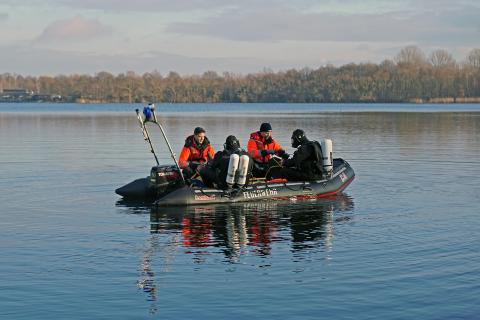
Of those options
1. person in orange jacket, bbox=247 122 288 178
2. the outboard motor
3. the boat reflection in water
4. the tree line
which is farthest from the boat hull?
the tree line

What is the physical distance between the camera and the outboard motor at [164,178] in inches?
677

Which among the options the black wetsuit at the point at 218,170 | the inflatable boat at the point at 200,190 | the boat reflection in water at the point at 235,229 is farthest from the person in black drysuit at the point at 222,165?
the boat reflection in water at the point at 235,229

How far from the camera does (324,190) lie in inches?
725

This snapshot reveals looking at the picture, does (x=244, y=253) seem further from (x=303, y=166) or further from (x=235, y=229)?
(x=303, y=166)

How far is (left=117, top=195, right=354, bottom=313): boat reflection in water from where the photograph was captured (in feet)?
39.7

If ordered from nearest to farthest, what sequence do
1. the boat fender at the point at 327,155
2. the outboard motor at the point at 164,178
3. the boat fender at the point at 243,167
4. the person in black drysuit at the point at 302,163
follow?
the boat fender at the point at 243,167 → the outboard motor at the point at 164,178 → the person in black drysuit at the point at 302,163 → the boat fender at the point at 327,155

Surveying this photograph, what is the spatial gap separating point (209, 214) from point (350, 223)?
292cm

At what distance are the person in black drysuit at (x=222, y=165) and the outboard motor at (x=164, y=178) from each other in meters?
0.60

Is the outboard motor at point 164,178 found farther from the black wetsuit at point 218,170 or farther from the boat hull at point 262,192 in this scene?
the black wetsuit at point 218,170

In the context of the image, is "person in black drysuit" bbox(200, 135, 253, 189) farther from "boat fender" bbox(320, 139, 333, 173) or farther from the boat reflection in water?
"boat fender" bbox(320, 139, 333, 173)

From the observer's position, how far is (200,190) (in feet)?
55.5

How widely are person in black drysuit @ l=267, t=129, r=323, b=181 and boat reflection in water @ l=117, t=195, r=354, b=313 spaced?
0.66m

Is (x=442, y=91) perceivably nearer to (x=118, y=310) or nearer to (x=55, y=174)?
(x=55, y=174)

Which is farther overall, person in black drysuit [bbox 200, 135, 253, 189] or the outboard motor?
the outboard motor
